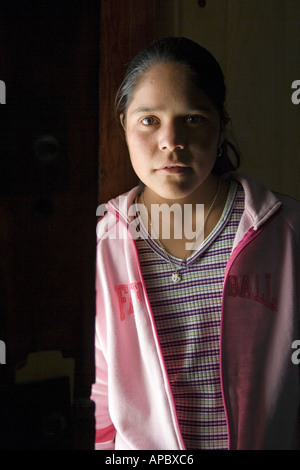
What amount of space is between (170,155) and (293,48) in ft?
0.92

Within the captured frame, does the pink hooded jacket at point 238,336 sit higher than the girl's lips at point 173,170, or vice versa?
the girl's lips at point 173,170

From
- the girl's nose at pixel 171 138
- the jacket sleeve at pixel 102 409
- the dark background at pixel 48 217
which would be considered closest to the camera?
the dark background at pixel 48 217

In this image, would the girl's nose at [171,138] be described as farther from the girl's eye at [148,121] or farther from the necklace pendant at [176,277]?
the necklace pendant at [176,277]

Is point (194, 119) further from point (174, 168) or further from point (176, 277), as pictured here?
point (176, 277)

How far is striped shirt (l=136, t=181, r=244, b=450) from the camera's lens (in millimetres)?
480

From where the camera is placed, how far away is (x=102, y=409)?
1.77 feet

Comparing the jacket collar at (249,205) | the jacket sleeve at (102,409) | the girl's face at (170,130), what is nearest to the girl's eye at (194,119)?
the girl's face at (170,130)

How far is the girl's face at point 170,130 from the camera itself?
1.43 ft

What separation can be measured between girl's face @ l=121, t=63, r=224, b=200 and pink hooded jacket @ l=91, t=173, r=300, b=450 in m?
0.08

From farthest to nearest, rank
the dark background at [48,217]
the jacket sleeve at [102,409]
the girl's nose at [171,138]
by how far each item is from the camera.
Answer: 1. the jacket sleeve at [102,409]
2. the girl's nose at [171,138]
3. the dark background at [48,217]

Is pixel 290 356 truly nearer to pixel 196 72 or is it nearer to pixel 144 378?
pixel 144 378

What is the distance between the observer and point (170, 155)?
436 mm

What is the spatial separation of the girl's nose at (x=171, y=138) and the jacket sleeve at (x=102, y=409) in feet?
0.85

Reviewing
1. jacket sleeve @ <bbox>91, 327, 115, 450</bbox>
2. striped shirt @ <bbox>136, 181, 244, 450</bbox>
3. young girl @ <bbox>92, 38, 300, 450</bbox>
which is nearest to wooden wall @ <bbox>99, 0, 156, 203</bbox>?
young girl @ <bbox>92, 38, 300, 450</bbox>
